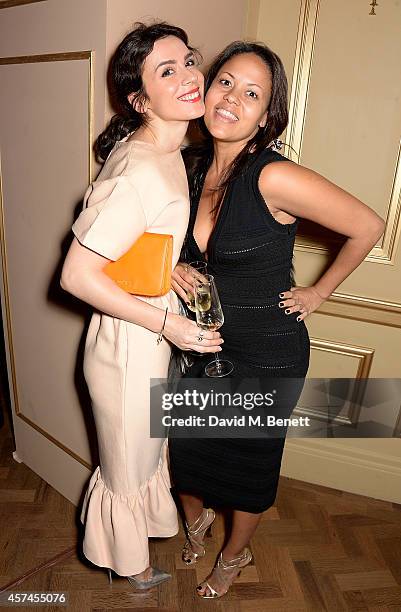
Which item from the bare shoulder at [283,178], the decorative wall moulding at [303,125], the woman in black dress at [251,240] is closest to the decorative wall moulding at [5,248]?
the woman in black dress at [251,240]

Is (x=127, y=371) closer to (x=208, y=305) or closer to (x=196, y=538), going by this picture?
(x=208, y=305)

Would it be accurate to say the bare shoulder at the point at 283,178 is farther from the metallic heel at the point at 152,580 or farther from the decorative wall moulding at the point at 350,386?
the metallic heel at the point at 152,580

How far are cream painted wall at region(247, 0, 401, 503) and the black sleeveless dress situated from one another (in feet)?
2.13

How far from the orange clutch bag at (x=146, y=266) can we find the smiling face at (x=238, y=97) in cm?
47

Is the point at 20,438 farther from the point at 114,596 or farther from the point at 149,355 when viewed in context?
the point at 149,355

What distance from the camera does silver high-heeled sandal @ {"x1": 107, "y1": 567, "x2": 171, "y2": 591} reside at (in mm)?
2139

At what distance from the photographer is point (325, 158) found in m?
2.38

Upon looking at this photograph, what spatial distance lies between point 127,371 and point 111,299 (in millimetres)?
300

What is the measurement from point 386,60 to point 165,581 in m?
2.39

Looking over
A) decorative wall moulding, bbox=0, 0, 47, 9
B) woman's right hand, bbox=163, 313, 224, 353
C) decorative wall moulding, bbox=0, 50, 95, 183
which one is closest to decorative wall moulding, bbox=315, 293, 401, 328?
woman's right hand, bbox=163, 313, 224, 353

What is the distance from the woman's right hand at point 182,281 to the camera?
1.70 m

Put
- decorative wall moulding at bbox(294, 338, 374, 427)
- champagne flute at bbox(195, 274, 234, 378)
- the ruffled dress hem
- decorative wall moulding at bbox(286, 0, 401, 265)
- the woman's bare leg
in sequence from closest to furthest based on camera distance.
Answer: champagne flute at bbox(195, 274, 234, 378) → the ruffled dress hem → the woman's bare leg → decorative wall moulding at bbox(286, 0, 401, 265) → decorative wall moulding at bbox(294, 338, 374, 427)

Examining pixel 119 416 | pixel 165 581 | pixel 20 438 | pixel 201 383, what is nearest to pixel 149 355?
pixel 119 416

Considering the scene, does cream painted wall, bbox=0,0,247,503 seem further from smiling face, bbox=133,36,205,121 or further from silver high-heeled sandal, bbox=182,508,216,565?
silver high-heeled sandal, bbox=182,508,216,565
